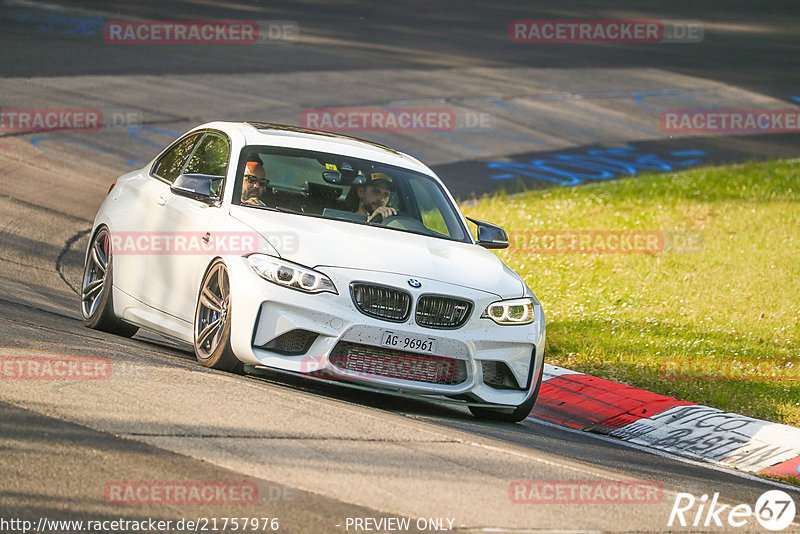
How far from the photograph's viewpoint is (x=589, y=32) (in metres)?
38.3

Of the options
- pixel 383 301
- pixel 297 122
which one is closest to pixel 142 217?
pixel 383 301

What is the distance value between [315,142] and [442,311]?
2238 millimetres

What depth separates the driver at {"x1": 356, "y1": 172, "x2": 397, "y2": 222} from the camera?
9.00 meters

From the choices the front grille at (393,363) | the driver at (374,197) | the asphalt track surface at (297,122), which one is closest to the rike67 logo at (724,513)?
the asphalt track surface at (297,122)

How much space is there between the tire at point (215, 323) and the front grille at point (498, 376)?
1599mm

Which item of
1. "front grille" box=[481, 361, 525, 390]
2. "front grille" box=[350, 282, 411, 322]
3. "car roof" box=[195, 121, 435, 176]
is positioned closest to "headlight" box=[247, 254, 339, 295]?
"front grille" box=[350, 282, 411, 322]

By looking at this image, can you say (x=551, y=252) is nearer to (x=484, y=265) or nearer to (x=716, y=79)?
(x=484, y=265)

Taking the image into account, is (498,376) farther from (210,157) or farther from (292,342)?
(210,157)

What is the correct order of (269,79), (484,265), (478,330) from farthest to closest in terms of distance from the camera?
1. (269,79)
2. (484,265)
3. (478,330)

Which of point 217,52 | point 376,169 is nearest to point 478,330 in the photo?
point 376,169

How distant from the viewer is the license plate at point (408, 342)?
24.8 ft

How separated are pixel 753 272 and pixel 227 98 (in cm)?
1271

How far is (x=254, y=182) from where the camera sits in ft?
28.9

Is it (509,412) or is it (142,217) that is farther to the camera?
(142,217)
